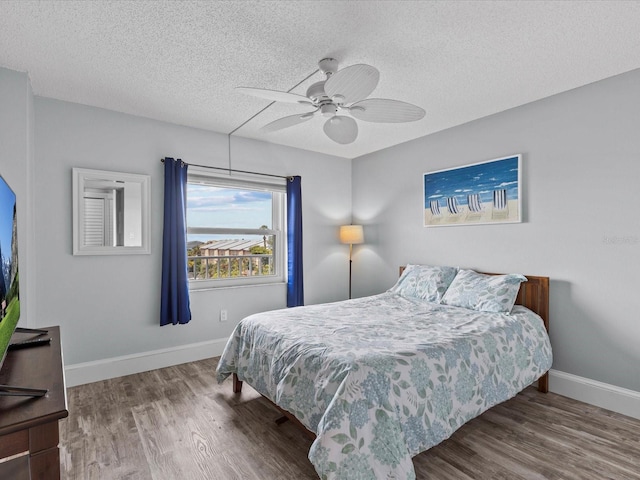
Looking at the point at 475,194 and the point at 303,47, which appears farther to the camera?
the point at 475,194

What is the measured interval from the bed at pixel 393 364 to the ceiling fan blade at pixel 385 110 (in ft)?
4.65

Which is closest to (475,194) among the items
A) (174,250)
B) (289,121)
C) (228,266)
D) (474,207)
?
(474,207)

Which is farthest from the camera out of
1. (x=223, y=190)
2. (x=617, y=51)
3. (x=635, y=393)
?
(x=223, y=190)

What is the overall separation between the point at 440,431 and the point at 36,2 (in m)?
3.02

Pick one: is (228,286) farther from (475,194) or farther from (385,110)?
(475,194)

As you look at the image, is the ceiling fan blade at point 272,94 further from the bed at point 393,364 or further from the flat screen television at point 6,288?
the bed at point 393,364

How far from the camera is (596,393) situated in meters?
2.60

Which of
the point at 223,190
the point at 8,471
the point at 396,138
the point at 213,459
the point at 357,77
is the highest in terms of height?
the point at 396,138

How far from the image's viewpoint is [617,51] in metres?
2.20

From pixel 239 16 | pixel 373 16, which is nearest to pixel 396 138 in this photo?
pixel 373 16

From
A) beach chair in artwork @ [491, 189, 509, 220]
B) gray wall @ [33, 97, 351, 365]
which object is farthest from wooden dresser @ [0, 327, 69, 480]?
beach chair in artwork @ [491, 189, 509, 220]

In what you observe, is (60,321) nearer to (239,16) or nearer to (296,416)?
(296,416)

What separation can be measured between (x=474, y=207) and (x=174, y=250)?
9.67 feet

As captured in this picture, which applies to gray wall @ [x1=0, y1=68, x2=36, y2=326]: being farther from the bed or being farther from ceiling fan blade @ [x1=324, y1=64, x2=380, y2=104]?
ceiling fan blade @ [x1=324, y1=64, x2=380, y2=104]
